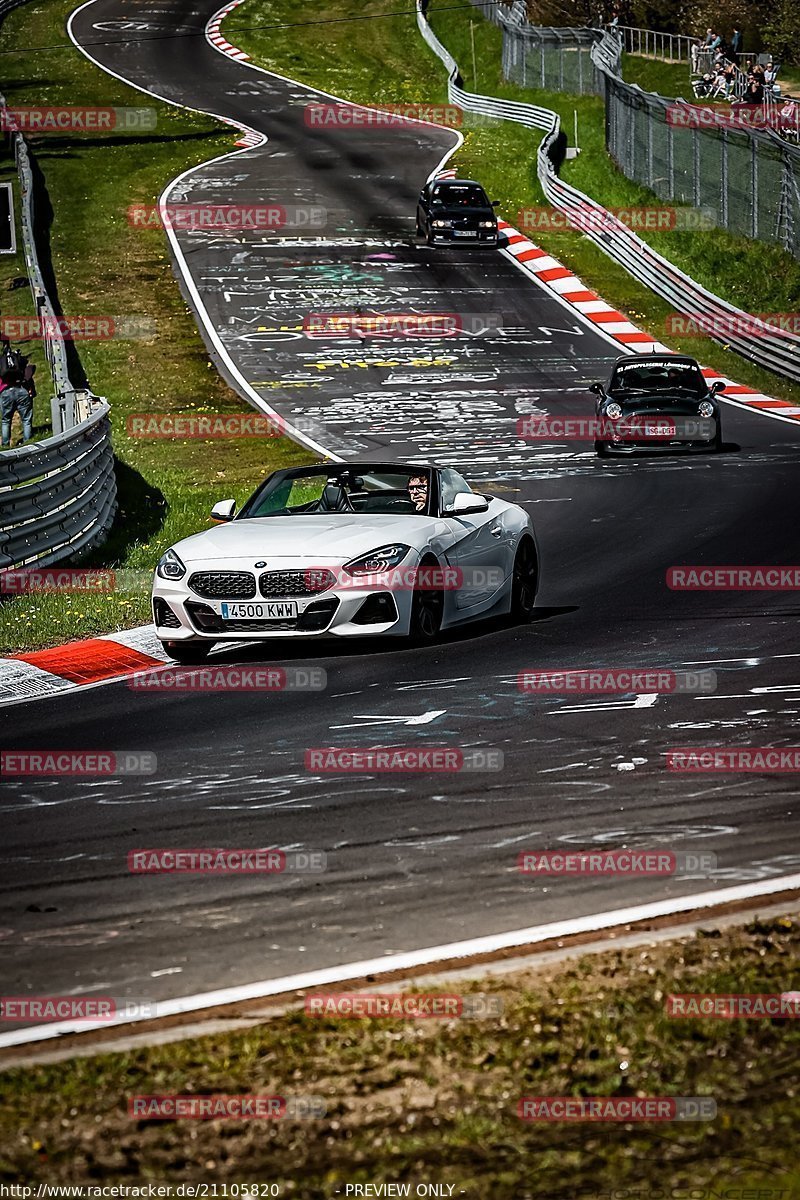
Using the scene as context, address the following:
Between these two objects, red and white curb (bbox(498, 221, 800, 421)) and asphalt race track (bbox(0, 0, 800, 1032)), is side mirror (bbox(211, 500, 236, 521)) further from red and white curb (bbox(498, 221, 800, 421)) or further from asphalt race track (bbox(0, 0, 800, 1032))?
red and white curb (bbox(498, 221, 800, 421))

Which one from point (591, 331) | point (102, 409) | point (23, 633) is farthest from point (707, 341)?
point (23, 633)

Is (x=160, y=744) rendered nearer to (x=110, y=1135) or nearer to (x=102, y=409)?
(x=110, y=1135)

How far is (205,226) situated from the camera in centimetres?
4388

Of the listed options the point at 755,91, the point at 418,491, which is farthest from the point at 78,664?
the point at 755,91

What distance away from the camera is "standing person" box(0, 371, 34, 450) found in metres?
24.3

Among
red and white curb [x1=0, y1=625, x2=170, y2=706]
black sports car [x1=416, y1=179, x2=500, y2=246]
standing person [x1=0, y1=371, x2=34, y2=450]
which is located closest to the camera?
red and white curb [x1=0, y1=625, x2=170, y2=706]

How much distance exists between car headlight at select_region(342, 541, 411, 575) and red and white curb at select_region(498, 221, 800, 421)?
1688 centimetres

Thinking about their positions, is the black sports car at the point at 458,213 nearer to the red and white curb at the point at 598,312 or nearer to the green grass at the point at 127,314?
the red and white curb at the point at 598,312

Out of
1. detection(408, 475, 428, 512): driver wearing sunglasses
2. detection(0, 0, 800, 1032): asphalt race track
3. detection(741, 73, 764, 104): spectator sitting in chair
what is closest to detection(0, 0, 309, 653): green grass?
detection(408, 475, 428, 512): driver wearing sunglasses

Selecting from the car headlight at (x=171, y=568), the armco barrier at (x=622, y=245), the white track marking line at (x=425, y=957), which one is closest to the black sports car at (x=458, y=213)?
the armco barrier at (x=622, y=245)

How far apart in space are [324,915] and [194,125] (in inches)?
2045

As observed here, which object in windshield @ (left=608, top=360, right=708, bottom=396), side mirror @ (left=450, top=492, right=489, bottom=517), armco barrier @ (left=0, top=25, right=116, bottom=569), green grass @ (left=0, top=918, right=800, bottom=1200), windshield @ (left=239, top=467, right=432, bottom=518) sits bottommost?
windshield @ (left=608, top=360, right=708, bottom=396)

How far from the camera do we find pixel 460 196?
135 ft

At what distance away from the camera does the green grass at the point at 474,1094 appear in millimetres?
4094
